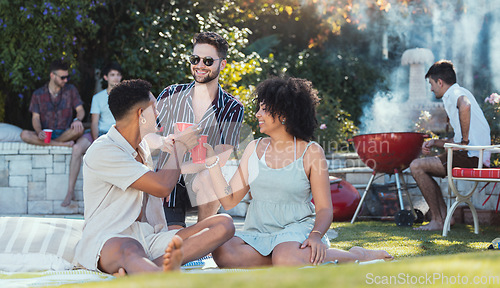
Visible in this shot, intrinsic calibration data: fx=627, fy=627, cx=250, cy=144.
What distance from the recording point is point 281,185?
387 cm

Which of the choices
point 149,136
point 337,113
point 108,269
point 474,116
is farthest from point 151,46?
point 108,269

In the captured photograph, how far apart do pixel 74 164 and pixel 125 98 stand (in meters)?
4.87

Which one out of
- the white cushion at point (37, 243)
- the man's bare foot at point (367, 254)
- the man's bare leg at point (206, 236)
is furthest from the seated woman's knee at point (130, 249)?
the man's bare foot at point (367, 254)

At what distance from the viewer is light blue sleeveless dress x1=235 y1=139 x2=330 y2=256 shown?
12.6ft

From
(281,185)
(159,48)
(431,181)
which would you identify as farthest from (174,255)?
(159,48)

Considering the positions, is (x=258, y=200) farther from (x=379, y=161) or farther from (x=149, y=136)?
(x=379, y=161)

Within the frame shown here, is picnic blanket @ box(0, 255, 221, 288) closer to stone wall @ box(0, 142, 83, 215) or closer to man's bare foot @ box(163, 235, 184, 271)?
man's bare foot @ box(163, 235, 184, 271)

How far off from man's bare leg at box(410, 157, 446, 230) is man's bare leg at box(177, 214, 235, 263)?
357 centimetres

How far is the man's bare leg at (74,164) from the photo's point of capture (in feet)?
26.7

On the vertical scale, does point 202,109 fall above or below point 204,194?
above

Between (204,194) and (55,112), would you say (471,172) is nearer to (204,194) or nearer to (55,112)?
(204,194)

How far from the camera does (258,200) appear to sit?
3943 mm

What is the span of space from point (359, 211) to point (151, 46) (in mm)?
4191

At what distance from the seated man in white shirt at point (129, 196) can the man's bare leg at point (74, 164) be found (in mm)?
4638
